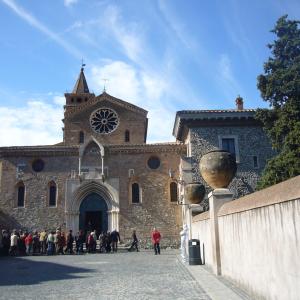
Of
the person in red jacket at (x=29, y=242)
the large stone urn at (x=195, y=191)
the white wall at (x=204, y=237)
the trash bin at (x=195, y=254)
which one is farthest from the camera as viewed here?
the person in red jacket at (x=29, y=242)

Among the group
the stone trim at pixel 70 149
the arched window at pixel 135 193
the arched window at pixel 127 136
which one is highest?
the arched window at pixel 127 136

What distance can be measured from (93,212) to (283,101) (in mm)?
14970

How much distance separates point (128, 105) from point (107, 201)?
8694 mm

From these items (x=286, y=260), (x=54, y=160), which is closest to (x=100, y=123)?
(x=54, y=160)

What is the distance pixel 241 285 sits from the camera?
7586 millimetres

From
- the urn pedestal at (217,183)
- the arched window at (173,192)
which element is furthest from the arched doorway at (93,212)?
the urn pedestal at (217,183)

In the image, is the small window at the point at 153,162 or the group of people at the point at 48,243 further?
the small window at the point at 153,162

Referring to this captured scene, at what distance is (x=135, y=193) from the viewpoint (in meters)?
28.5

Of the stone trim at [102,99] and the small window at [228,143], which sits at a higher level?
the stone trim at [102,99]

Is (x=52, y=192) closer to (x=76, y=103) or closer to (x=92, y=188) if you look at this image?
(x=92, y=188)

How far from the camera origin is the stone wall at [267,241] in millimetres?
4570

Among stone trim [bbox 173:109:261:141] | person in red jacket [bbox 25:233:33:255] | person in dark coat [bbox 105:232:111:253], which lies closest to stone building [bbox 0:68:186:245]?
stone trim [bbox 173:109:261:141]

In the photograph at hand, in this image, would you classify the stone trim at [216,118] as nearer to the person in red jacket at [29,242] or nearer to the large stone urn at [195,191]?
the large stone urn at [195,191]

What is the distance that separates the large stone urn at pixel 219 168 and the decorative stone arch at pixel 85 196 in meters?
18.3
